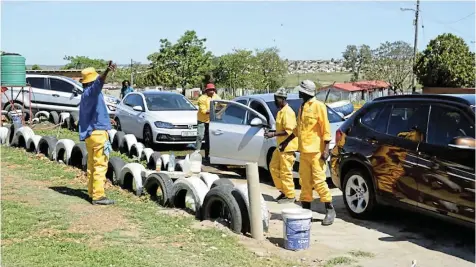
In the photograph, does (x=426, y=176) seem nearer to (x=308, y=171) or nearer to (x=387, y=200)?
(x=387, y=200)

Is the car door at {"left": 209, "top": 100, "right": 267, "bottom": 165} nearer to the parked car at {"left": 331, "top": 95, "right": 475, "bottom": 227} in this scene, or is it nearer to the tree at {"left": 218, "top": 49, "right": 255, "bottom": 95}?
the parked car at {"left": 331, "top": 95, "right": 475, "bottom": 227}

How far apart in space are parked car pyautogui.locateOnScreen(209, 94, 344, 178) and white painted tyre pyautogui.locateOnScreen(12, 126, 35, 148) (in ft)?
13.0

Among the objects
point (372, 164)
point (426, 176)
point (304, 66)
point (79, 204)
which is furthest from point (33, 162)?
point (304, 66)

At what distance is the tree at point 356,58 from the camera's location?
60469 mm

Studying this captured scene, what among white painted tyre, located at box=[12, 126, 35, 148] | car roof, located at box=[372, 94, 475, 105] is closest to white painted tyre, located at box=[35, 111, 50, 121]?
white painted tyre, located at box=[12, 126, 35, 148]

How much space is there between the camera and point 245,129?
1041 centimetres

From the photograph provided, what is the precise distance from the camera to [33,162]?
35.4 feet

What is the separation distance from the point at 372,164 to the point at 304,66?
444 feet

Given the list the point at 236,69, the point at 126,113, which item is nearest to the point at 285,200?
the point at 126,113

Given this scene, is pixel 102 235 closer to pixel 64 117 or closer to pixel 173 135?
pixel 173 135

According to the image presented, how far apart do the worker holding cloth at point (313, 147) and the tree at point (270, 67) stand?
47.9 m

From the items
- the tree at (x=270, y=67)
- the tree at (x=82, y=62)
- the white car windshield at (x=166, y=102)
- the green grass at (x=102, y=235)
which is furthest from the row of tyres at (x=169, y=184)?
the tree at (x=82, y=62)

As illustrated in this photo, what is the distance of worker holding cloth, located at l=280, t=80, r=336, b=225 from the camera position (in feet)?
23.5

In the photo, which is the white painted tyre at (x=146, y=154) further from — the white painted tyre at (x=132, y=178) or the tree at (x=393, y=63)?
the tree at (x=393, y=63)
